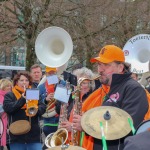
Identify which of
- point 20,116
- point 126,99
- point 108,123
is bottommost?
point 20,116

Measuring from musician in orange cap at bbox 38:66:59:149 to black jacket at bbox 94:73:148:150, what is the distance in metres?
2.35

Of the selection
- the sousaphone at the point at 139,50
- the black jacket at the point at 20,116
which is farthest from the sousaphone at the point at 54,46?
the sousaphone at the point at 139,50

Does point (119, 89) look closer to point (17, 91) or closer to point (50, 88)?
point (17, 91)

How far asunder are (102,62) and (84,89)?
1279 mm

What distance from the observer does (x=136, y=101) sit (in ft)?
10.6

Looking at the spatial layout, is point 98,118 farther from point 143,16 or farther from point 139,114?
point 143,16

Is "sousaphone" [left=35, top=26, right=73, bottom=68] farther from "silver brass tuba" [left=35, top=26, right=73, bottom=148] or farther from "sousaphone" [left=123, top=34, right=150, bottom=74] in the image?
"sousaphone" [left=123, top=34, right=150, bottom=74]

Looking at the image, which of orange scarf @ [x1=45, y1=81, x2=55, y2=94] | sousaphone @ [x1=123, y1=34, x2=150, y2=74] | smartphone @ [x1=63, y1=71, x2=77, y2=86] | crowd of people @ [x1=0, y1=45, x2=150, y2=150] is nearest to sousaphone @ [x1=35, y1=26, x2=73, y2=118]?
crowd of people @ [x1=0, y1=45, x2=150, y2=150]

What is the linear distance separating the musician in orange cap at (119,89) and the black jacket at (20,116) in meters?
1.80

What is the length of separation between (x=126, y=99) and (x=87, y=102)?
2.02 ft

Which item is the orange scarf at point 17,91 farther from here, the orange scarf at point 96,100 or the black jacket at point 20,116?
the orange scarf at point 96,100

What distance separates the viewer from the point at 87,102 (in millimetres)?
3836

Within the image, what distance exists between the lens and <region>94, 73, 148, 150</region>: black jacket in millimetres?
3189

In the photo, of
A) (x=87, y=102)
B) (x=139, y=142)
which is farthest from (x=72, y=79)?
(x=139, y=142)
